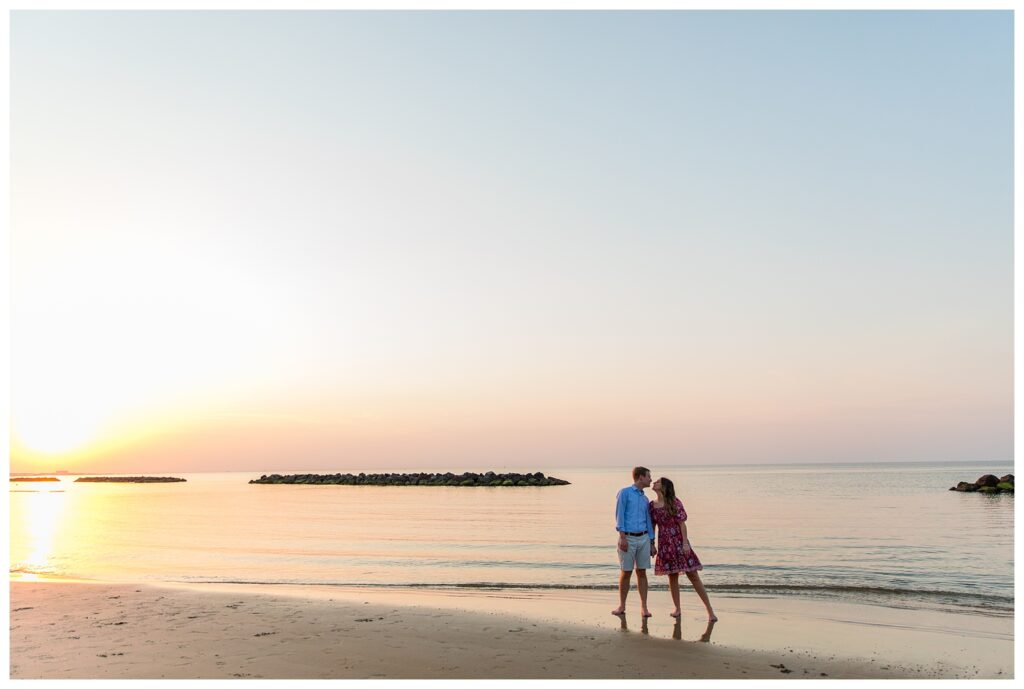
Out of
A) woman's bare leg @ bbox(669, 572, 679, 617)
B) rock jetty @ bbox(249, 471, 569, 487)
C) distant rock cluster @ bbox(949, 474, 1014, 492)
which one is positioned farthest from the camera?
rock jetty @ bbox(249, 471, 569, 487)

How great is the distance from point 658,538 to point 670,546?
0.25 m

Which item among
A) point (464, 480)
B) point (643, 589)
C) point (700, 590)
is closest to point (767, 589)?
point (700, 590)

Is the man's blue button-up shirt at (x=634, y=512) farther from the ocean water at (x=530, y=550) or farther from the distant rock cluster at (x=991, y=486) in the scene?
the distant rock cluster at (x=991, y=486)

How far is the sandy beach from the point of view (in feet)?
28.5

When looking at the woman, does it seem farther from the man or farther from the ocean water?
the ocean water

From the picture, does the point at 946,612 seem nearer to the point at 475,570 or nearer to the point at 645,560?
the point at 645,560

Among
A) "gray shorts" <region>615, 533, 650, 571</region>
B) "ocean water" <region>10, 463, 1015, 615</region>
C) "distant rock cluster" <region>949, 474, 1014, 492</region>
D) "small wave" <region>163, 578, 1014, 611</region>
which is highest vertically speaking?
"gray shorts" <region>615, 533, 650, 571</region>

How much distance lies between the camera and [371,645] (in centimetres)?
979

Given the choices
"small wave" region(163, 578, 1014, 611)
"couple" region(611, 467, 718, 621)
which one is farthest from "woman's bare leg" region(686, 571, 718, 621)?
"small wave" region(163, 578, 1014, 611)

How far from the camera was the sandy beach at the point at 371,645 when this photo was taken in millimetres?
8680

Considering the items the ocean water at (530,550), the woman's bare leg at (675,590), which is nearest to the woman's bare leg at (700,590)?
the woman's bare leg at (675,590)

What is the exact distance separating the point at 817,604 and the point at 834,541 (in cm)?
1161

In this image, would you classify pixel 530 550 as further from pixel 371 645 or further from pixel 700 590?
pixel 371 645
